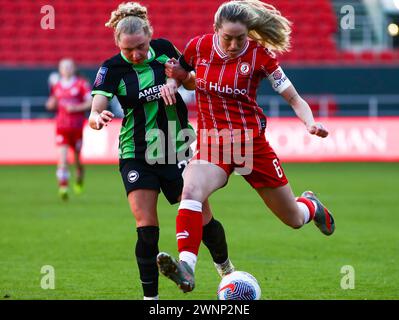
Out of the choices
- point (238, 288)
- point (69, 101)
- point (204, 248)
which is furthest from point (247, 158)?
point (69, 101)

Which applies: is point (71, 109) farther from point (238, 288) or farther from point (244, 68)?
point (238, 288)

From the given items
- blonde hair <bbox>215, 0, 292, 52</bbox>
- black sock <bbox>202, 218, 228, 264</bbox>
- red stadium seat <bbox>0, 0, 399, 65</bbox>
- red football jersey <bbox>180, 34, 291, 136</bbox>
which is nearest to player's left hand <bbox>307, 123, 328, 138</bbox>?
red football jersey <bbox>180, 34, 291, 136</bbox>

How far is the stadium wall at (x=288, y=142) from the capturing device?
71.7 ft

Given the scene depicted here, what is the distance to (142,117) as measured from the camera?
23.7 feet

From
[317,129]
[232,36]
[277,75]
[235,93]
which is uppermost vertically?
[232,36]

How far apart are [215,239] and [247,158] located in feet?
2.83

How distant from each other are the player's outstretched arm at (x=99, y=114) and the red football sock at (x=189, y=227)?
2.66 feet

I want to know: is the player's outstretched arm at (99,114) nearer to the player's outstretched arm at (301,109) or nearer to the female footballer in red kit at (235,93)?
the female footballer in red kit at (235,93)

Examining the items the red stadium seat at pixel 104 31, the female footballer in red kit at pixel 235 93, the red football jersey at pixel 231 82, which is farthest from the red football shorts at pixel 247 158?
the red stadium seat at pixel 104 31

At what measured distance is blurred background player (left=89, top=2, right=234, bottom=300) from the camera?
7004 mm

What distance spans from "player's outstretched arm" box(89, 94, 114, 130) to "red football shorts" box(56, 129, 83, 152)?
8.75 meters

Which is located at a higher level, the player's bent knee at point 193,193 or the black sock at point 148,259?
the player's bent knee at point 193,193

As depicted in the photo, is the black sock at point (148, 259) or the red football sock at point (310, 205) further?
the red football sock at point (310, 205)
